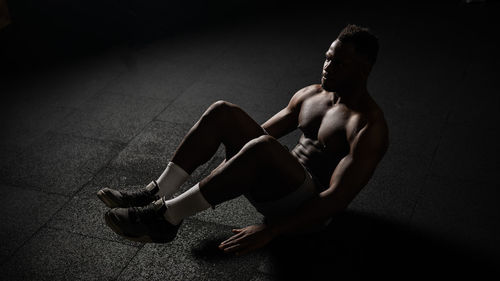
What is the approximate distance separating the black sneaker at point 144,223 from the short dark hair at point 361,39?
0.95 m

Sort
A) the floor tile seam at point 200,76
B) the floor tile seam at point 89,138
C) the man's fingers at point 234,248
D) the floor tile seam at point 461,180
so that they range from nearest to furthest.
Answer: the man's fingers at point 234,248
the floor tile seam at point 461,180
the floor tile seam at point 89,138
the floor tile seam at point 200,76

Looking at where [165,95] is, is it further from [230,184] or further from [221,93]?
[230,184]

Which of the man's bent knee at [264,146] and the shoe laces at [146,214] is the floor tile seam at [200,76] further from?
the man's bent knee at [264,146]

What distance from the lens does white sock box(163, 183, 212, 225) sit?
7.13 ft

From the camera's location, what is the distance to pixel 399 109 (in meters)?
3.54

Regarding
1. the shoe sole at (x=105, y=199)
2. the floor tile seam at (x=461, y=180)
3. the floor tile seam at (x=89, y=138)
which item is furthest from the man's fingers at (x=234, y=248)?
the floor tile seam at (x=89, y=138)

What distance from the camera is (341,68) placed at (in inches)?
88.0

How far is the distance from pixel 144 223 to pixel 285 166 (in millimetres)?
583

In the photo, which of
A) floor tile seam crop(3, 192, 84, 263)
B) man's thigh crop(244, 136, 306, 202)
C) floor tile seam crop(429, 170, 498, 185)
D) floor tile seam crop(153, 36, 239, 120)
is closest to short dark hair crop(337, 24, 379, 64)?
man's thigh crop(244, 136, 306, 202)

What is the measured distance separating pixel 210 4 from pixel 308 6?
0.90 meters

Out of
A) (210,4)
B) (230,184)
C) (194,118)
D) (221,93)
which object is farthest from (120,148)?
(210,4)

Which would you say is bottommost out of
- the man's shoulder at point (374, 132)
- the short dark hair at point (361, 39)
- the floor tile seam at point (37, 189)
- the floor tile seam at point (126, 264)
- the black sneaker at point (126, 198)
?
the floor tile seam at point (126, 264)

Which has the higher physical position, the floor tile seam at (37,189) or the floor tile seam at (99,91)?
the floor tile seam at (99,91)

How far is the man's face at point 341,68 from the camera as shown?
7.26 ft
